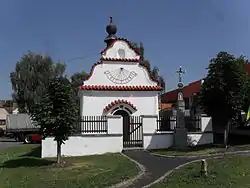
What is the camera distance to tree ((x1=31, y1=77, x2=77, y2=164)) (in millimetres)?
16625

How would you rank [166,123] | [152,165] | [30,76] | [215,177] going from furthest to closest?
[30,76] < [166,123] < [152,165] < [215,177]

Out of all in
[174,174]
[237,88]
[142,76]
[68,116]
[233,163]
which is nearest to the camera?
[174,174]

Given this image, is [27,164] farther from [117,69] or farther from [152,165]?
[117,69]

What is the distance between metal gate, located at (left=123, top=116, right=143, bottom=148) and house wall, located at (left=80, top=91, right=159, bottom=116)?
1.71m

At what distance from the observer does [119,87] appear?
26094mm

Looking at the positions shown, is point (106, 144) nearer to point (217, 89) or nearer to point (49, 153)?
point (49, 153)

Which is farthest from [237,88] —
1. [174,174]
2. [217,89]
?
[174,174]

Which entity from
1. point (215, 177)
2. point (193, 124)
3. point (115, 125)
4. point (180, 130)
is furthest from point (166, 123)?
point (215, 177)

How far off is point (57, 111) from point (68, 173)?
10.7 ft

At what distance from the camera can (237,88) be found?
20406 mm

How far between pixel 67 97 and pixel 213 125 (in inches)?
436

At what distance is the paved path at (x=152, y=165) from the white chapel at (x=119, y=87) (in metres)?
5.60

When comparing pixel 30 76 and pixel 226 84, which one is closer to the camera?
pixel 226 84

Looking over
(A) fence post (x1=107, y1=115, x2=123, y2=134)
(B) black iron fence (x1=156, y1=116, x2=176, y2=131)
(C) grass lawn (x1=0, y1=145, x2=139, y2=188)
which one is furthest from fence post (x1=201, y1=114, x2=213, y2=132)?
(C) grass lawn (x1=0, y1=145, x2=139, y2=188)
